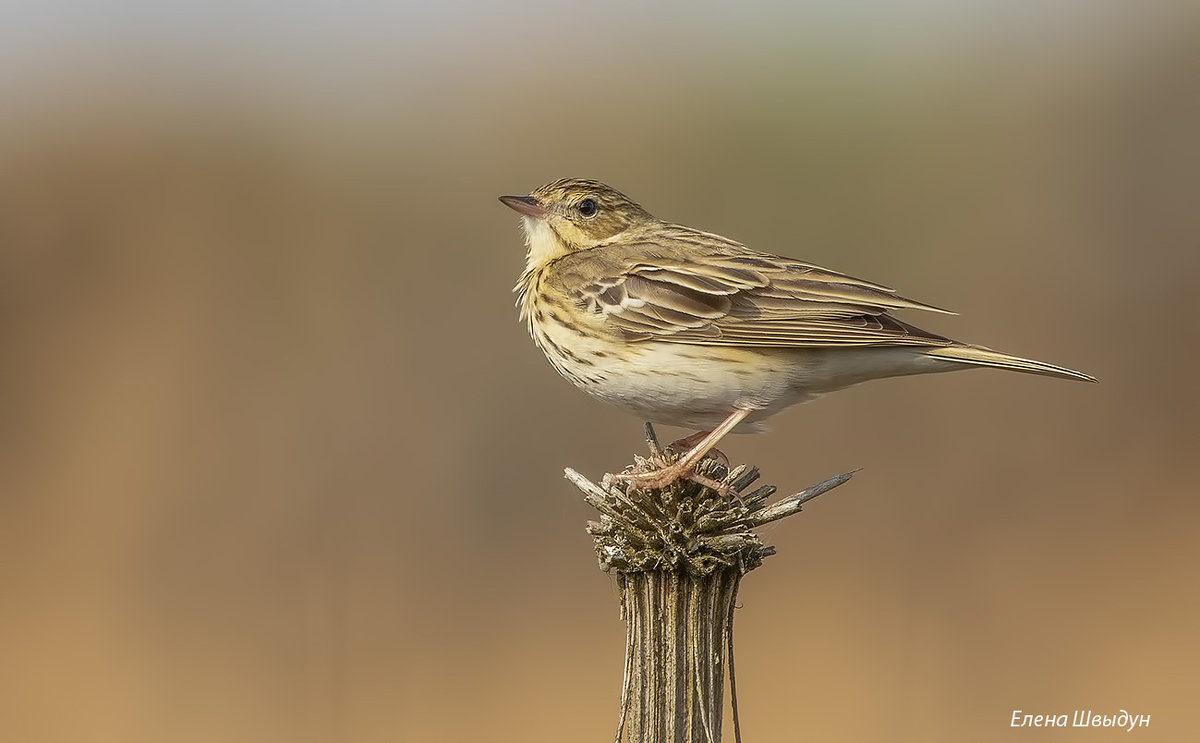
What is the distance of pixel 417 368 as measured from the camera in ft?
47.2

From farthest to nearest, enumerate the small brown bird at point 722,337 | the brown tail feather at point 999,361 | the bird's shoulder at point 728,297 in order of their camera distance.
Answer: the bird's shoulder at point 728,297 → the small brown bird at point 722,337 → the brown tail feather at point 999,361

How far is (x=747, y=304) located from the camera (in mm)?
6816

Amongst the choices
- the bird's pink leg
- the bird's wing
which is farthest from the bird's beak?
the bird's pink leg

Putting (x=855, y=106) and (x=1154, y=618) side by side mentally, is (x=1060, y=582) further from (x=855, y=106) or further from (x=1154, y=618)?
(x=855, y=106)

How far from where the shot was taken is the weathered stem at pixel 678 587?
13.5ft

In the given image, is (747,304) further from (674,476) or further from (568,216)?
(674,476)

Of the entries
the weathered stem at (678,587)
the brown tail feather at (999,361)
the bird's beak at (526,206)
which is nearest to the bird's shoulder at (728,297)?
the brown tail feather at (999,361)

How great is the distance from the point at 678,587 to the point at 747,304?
2.76 meters

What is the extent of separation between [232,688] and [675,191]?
8432 millimetres

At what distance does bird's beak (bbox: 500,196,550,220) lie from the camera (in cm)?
799

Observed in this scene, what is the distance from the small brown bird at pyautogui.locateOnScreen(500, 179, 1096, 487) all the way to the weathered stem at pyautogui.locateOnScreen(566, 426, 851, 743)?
1345 millimetres

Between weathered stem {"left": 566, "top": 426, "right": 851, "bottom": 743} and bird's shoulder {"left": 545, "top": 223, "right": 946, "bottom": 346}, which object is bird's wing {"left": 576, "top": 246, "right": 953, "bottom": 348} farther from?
weathered stem {"left": 566, "top": 426, "right": 851, "bottom": 743}

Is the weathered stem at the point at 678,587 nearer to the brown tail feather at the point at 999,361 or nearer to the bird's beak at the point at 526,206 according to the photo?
the brown tail feather at the point at 999,361

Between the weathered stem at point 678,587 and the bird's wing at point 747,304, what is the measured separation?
1853mm
